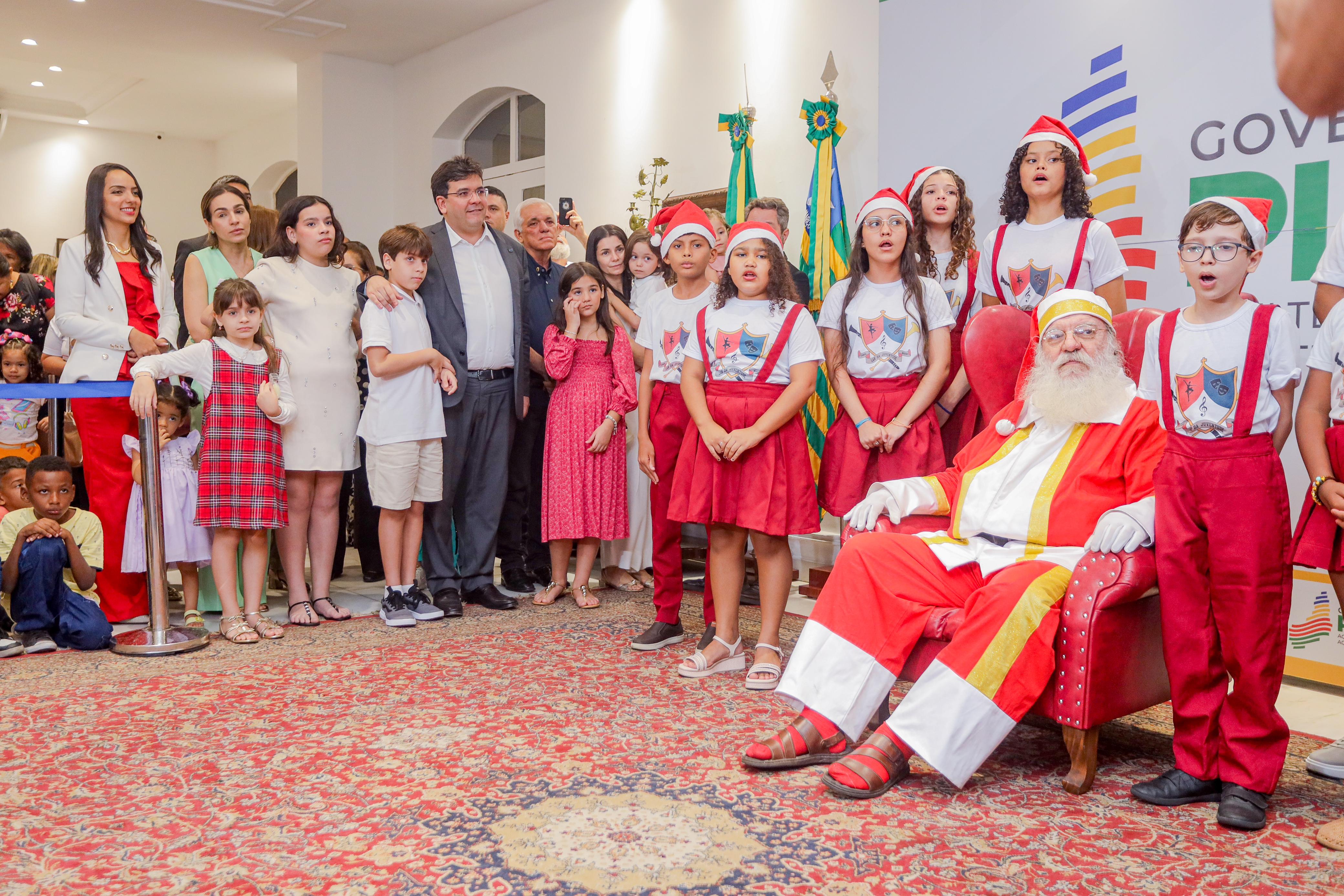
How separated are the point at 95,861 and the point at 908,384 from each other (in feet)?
8.46

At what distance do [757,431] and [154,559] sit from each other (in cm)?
222

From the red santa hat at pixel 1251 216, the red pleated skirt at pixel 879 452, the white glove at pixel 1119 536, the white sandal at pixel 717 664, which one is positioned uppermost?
the red santa hat at pixel 1251 216

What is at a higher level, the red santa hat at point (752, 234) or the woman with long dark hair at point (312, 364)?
the red santa hat at point (752, 234)

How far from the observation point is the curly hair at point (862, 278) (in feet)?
11.2

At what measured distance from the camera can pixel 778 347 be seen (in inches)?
133

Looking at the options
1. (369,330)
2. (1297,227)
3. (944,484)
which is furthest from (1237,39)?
(369,330)

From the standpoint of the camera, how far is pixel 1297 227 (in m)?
3.50

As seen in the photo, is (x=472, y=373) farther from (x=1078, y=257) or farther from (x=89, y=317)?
(x=1078, y=257)

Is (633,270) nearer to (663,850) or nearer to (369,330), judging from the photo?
(369,330)

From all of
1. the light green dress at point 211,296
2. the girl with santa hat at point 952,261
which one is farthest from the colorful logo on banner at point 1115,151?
the light green dress at point 211,296

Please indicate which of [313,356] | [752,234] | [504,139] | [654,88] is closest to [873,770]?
[752,234]

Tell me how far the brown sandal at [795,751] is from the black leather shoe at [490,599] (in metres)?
2.08

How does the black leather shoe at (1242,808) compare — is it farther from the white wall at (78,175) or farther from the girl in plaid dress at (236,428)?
the white wall at (78,175)

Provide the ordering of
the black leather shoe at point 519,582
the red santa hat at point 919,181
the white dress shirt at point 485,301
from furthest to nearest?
the black leather shoe at point 519,582, the white dress shirt at point 485,301, the red santa hat at point 919,181
